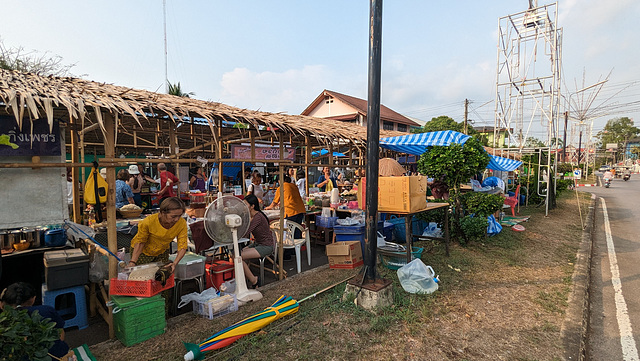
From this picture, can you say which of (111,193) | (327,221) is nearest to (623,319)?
(327,221)

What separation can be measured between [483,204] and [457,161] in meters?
1.23

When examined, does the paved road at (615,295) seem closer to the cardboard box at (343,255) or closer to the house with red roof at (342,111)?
the cardboard box at (343,255)

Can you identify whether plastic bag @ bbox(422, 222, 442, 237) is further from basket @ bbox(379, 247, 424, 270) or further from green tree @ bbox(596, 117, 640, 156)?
green tree @ bbox(596, 117, 640, 156)

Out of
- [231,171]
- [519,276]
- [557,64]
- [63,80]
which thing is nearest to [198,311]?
[63,80]

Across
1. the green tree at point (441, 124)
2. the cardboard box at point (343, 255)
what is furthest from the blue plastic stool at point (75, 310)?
the green tree at point (441, 124)

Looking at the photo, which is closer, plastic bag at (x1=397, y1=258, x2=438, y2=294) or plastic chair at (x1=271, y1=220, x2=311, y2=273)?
plastic bag at (x1=397, y1=258, x2=438, y2=294)

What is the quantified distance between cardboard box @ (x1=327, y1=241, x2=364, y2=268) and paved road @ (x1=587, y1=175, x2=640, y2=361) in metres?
3.47

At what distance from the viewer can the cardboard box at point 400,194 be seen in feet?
17.4

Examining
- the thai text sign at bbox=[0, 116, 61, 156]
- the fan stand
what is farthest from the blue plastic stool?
the fan stand

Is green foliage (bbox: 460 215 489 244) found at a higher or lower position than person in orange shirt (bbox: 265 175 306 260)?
lower

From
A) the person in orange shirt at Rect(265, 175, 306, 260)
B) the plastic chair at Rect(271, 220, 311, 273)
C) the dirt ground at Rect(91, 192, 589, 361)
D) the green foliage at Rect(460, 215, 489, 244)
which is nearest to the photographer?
the dirt ground at Rect(91, 192, 589, 361)

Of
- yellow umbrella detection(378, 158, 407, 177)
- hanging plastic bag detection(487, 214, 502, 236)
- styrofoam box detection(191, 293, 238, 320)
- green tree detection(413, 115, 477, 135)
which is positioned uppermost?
green tree detection(413, 115, 477, 135)

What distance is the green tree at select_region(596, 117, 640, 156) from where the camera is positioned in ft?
227

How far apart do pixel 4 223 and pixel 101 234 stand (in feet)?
6.71
